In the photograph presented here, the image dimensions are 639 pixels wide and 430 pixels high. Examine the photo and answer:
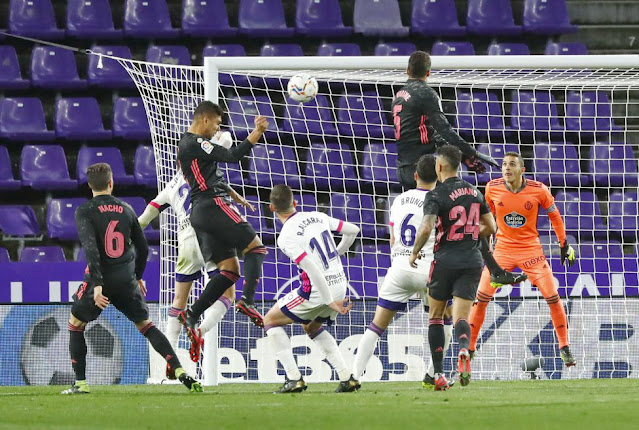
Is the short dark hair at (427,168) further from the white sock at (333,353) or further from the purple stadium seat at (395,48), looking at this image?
the purple stadium seat at (395,48)

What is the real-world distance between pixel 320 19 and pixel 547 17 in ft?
10.9

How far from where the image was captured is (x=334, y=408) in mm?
7023

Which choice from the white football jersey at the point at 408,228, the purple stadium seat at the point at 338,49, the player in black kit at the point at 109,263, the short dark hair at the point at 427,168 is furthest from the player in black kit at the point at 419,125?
the purple stadium seat at the point at 338,49

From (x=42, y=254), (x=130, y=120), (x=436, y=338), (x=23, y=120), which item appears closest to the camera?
(x=436, y=338)

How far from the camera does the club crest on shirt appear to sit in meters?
10.6

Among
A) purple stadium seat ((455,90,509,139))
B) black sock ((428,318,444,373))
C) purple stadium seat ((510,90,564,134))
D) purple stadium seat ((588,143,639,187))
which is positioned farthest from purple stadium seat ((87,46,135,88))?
black sock ((428,318,444,373))

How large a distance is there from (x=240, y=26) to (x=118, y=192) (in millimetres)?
2989

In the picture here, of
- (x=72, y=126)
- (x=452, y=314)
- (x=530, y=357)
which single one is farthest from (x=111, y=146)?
(x=452, y=314)

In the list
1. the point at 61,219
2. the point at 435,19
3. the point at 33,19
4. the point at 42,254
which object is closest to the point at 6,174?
the point at 61,219

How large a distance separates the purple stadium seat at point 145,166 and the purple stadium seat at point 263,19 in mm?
2390

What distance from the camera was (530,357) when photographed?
459 inches

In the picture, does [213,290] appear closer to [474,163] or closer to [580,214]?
[474,163]

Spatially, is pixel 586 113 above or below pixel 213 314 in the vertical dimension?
above

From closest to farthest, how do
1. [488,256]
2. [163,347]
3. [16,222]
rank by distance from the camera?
[163,347] → [488,256] → [16,222]
